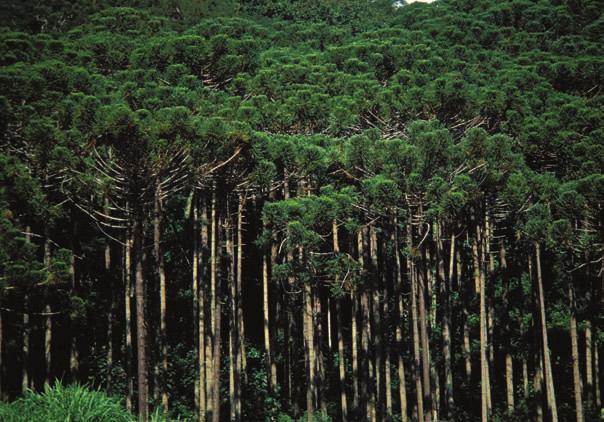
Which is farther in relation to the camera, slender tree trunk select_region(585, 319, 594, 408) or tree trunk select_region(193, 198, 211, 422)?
slender tree trunk select_region(585, 319, 594, 408)

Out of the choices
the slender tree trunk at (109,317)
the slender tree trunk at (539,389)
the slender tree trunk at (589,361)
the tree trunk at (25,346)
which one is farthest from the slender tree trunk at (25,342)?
the slender tree trunk at (589,361)

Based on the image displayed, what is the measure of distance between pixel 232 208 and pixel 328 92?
5.11m

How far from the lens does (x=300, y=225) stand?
48.1 feet

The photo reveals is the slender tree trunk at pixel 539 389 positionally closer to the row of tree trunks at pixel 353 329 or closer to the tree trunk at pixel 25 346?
the row of tree trunks at pixel 353 329

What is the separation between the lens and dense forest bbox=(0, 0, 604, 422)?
49.4 feet

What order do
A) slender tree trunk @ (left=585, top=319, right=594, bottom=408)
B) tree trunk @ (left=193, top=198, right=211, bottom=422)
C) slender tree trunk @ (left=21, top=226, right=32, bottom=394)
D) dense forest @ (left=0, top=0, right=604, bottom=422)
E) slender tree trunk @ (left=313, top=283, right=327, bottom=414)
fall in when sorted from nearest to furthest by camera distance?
dense forest @ (left=0, top=0, right=604, bottom=422), tree trunk @ (left=193, top=198, right=211, bottom=422), slender tree trunk @ (left=21, top=226, right=32, bottom=394), slender tree trunk @ (left=313, top=283, right=327, bottom=414), slender tree trunk @ (left=585, top=319, right=594, bottom=408)

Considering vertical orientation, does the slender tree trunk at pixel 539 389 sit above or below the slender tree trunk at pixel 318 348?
below

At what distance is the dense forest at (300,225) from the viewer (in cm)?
1505

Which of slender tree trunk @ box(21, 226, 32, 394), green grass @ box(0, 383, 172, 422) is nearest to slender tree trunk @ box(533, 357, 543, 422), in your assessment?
green grass @ box(0, 383, 172, 422)

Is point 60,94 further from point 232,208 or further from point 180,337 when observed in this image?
point 180,337

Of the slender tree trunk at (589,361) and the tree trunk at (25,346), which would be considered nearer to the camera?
the tree trunk at (25,346)

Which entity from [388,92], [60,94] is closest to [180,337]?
[60,94]

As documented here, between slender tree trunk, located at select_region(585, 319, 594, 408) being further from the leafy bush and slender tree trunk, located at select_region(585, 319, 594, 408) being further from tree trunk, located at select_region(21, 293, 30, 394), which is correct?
tree trunk, located at select_region(21, 293, 30, 394)

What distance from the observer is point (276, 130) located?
65.3ft
